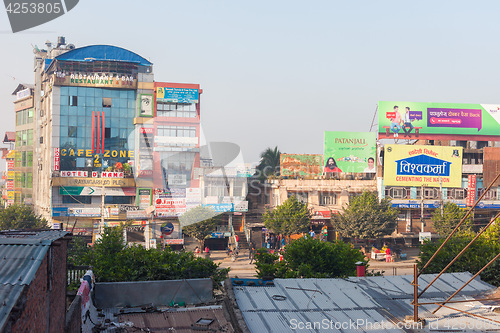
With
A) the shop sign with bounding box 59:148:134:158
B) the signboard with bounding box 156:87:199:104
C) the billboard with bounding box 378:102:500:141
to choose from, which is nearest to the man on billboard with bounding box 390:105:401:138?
the billboard with bounding box 378:102:500:141

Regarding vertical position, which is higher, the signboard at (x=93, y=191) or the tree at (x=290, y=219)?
the signboard at (x=93, y=191)

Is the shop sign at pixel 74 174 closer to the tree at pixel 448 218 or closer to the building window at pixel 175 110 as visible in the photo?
the building window at pixel 175 110

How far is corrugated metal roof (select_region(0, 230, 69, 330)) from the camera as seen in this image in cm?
555

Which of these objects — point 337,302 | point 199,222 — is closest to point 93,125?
point 199,222

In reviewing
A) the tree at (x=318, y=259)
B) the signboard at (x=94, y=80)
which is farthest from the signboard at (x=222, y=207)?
the tree at (x=318, y=259)

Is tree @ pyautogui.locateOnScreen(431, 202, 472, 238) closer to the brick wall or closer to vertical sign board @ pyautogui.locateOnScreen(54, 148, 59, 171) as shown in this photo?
vertical sign board @ pyautogui.locateOnScreen(54, 148, 59, 171)

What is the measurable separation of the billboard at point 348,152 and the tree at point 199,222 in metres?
15.0

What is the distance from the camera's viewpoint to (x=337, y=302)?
49.0 ft

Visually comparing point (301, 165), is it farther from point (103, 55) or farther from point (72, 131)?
point (103, 55)

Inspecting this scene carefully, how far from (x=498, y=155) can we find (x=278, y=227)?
27.5 metres

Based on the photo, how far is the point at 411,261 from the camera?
48219mm

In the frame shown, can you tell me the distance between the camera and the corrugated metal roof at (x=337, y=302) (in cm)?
1300

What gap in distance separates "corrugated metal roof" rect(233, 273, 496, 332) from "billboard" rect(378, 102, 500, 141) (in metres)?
41.0

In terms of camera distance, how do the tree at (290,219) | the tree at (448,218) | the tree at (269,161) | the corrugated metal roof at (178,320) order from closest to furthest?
the corrugated metal roof at (178,320)
the tree at (448,218)
the tree at (290,219)
the tree at (269,161)
